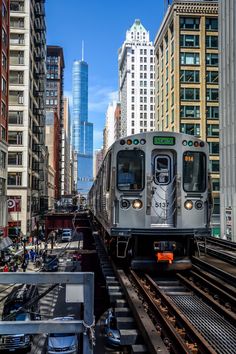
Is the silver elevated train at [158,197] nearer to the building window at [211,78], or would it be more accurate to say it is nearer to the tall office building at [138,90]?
the building window at [211,78]

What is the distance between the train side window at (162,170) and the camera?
458 inches

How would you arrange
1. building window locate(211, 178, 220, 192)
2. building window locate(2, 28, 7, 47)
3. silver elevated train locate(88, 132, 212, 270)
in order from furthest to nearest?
building window locate(211, 178, 220, 192) < building window locate(2, 28, 7, 47) < silver elevated train locate(88, 132, 212, 270)

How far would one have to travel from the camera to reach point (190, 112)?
6238 centimetres

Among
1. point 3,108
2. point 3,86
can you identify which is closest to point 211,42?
point 3,86

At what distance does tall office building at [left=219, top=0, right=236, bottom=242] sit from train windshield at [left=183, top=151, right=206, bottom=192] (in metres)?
28.5

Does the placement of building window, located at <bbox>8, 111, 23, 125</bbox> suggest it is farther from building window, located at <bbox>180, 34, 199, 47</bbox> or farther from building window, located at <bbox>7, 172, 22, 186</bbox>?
building window, located at <bbox>180, 34, 199, 47</bbox>

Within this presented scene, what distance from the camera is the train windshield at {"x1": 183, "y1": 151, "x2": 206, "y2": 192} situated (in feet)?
38.2

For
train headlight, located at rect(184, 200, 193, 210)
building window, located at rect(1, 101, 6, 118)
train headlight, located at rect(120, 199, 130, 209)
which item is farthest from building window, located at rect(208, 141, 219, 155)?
train headlight, located at rect(120, 199, 130, 209)

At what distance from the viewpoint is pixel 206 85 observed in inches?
2491

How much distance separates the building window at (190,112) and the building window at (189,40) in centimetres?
999

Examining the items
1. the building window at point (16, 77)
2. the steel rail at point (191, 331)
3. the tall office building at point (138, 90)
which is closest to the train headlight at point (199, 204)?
the steel rail at point (191, 331)

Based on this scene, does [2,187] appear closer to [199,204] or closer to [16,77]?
[16,77]

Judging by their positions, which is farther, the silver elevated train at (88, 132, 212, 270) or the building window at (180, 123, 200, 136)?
the building window at (180, 123, 200, 136)

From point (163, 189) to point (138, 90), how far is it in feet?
441
